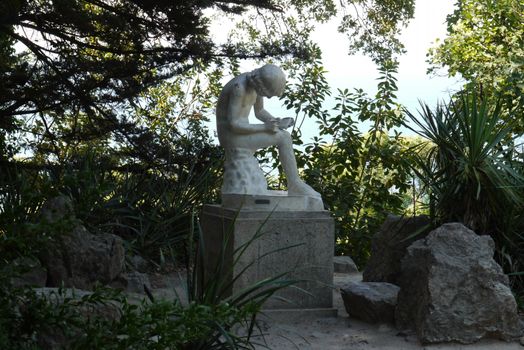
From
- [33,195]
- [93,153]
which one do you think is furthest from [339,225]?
[33,195]

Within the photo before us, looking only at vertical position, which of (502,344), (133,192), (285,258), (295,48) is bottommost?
(502,344)

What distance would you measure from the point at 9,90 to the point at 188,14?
190cm

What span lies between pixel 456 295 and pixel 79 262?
111 inches

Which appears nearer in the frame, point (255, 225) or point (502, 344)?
point (502, 344)

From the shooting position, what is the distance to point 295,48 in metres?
8.20

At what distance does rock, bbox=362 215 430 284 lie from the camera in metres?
6.15

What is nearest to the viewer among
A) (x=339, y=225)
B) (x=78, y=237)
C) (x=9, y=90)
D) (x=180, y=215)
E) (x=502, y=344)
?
(x=502, y=344)

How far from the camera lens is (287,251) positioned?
5387 millimetres

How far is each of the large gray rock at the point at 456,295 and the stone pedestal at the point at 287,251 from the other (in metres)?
0.71

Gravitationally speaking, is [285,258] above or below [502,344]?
above

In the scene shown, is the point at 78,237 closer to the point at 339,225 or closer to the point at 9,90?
the point at 9,90

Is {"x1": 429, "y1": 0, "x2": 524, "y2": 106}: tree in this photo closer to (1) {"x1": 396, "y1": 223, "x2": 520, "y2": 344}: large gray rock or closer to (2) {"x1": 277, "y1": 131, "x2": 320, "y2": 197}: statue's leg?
(2) {"x1": 277, "y1": 131, "x2": 320, "y2": 197}: statue's leg

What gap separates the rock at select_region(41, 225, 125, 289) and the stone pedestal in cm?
88

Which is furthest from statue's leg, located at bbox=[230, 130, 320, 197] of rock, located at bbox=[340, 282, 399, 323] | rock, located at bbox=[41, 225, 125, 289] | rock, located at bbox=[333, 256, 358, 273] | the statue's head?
rock, located at bbox=[333, 256, 358, 273]
